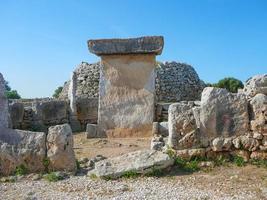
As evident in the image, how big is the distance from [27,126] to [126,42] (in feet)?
15.1

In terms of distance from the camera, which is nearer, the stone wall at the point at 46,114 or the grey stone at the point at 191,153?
the grey stone at the point at 191,153

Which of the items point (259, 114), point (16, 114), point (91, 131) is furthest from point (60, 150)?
point (16, 114)

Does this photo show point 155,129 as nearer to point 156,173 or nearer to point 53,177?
point 156,173

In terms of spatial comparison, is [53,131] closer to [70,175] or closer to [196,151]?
[70,175]

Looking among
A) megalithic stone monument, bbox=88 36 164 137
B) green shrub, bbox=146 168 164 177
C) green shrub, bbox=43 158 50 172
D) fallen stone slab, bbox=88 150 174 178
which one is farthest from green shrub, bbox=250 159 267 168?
megalithic stone monument, bbox=88 36 164 137

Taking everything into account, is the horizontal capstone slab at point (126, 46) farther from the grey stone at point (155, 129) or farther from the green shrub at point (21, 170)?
the green shrub at point (21, 170)

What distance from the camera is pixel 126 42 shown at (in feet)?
35.9

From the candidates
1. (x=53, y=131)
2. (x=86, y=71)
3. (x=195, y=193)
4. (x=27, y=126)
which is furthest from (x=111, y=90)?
(x=86, y=71)

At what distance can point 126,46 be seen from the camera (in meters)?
11.0

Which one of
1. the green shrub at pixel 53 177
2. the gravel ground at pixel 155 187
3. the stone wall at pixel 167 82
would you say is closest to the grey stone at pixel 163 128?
the gravel ground at pixel 155 187

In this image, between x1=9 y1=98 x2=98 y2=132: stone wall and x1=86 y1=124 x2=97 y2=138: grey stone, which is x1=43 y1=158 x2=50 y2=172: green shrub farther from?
x1=9 y1=98 x2=98 y2=132: stone wall

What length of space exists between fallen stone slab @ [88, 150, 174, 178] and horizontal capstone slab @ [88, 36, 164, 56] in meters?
4.81

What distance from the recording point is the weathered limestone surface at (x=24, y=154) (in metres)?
6.52

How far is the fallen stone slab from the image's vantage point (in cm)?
618
